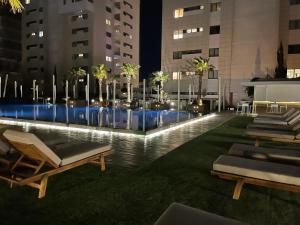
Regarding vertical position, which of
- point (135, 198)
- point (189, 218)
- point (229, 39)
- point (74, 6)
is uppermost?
point (74, 6)

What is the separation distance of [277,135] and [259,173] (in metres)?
3.70

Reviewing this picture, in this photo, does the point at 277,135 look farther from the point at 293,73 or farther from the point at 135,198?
the point at 293,73

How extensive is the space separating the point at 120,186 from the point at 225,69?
2956 cm

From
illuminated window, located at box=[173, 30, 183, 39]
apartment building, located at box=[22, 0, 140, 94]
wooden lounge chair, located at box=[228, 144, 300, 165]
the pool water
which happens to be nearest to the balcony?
apartment building, located at box=[22, 0, 140, 94]

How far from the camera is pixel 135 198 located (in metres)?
4.09

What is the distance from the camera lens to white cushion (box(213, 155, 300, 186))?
3.74m

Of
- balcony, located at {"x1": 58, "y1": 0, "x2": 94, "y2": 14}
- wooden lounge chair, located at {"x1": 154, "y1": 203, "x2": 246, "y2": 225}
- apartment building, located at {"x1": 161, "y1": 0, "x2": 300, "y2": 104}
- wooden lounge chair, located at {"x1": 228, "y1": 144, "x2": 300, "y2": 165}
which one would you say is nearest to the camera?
wooden lounge chair, located at {"x1": 154, "y1": 203, "x2": 246, "y2": 225}

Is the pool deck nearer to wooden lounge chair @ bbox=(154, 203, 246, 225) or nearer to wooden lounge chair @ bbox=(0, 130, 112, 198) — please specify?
wooden lounge chair @ bbox=(0, 130, 112, 198)

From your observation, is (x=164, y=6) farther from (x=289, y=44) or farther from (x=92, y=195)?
(x=92, y=195)

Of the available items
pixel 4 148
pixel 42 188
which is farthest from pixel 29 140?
pixel 4 148

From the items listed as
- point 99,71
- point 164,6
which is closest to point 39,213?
point 99,71

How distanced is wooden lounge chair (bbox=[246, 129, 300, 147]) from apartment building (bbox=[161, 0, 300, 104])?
21.5m

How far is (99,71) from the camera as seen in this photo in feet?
117

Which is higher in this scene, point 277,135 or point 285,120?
point 285,120
